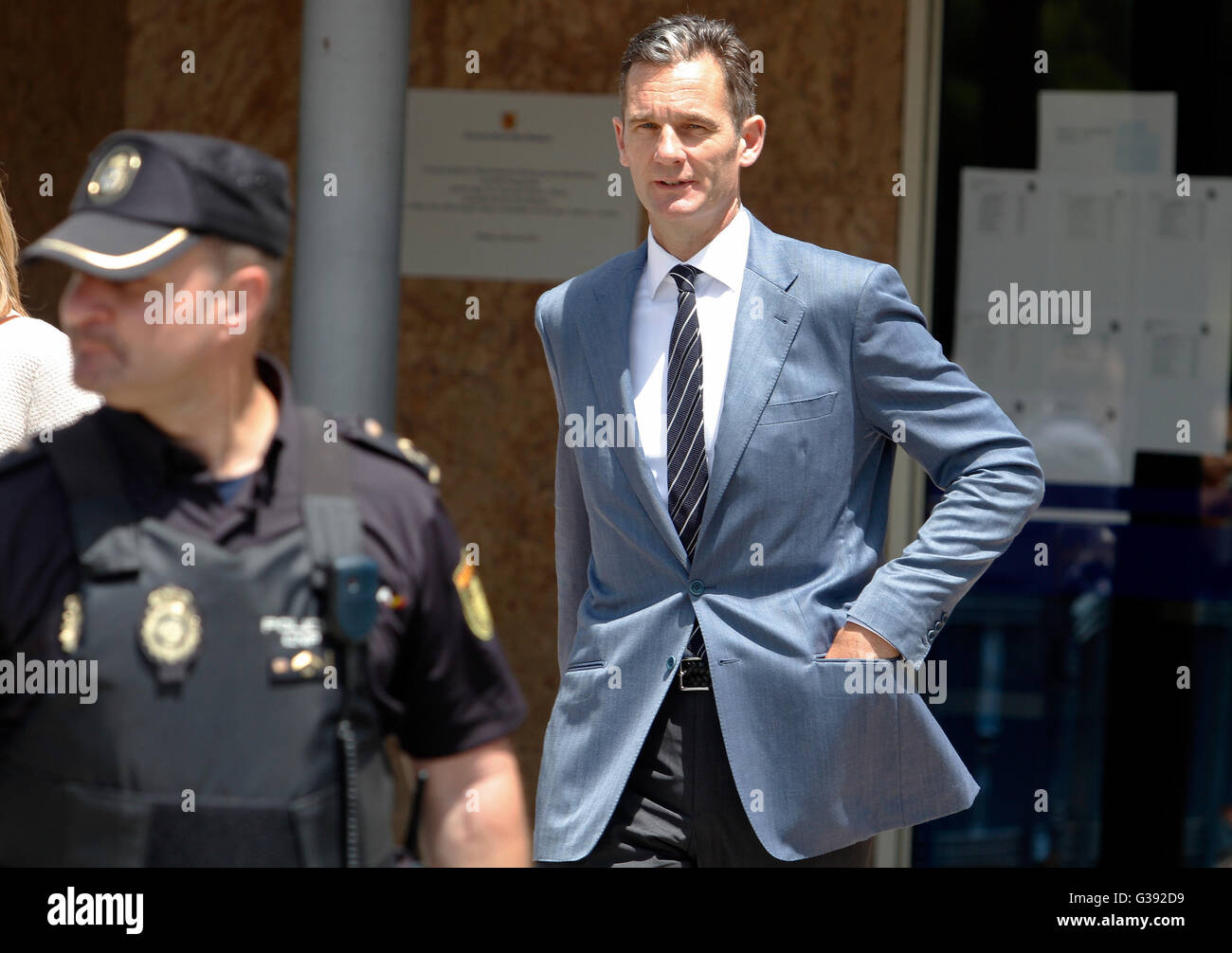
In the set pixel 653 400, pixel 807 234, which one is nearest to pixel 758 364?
pixel 653 400

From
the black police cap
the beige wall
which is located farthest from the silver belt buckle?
the beige wall

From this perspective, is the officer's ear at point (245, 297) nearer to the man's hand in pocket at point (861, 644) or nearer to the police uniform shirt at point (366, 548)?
the police uniform shirt at point (366, 548)

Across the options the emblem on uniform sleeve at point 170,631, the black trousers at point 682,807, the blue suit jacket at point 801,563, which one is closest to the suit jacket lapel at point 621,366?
the blue suit jacket at point 801,563

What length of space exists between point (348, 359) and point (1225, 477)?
3.20 m

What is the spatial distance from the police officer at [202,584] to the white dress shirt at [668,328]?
2.99ft

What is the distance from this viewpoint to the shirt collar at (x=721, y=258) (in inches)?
116

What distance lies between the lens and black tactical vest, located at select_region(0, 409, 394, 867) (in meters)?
1.78

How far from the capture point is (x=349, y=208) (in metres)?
3.66

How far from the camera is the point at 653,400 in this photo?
287cm

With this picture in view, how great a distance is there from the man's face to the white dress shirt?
0.30 feet

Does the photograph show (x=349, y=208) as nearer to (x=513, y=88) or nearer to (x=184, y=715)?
(x=513, y=88)
